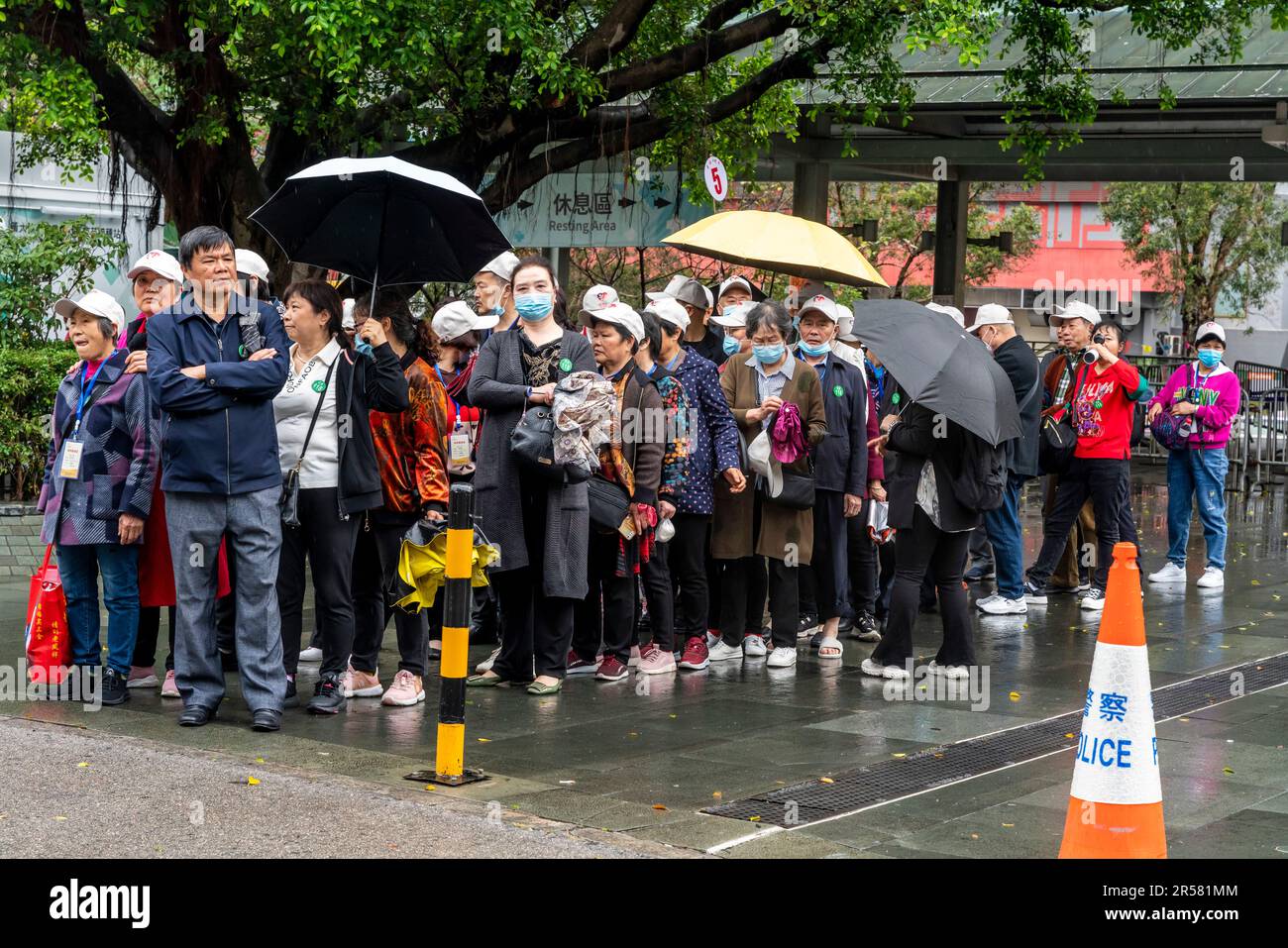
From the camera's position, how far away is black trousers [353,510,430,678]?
817 centimetres

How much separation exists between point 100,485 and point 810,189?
1657 cm

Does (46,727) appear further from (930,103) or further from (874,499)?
(930,103)

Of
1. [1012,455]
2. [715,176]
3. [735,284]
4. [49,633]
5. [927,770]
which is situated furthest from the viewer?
[715,176]

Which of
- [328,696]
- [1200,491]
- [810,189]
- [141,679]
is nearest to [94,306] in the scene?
[141,679]

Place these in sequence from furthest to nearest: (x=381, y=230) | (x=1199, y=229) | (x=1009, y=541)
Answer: (x=1199, y=229), (x=1009, y=541), (x=381, y=230)

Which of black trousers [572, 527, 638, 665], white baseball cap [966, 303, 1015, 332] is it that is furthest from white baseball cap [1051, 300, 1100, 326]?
black trousers [572, 527, 638, 665]

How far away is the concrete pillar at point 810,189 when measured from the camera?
23.1 meters

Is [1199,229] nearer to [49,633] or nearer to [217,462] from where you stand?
[49,633]

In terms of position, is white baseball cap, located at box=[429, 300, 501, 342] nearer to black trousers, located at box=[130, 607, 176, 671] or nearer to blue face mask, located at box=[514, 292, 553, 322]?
blue face mask, located at box=[514, 292, 553, 322]

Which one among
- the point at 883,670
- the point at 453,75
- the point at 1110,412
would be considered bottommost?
the point at 883,670

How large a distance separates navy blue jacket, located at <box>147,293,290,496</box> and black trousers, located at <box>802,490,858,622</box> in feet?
11.6

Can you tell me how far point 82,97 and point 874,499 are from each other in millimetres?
6118

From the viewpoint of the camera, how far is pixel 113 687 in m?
7.91

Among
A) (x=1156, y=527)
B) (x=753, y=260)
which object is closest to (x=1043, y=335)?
(x=1156, y=527)
